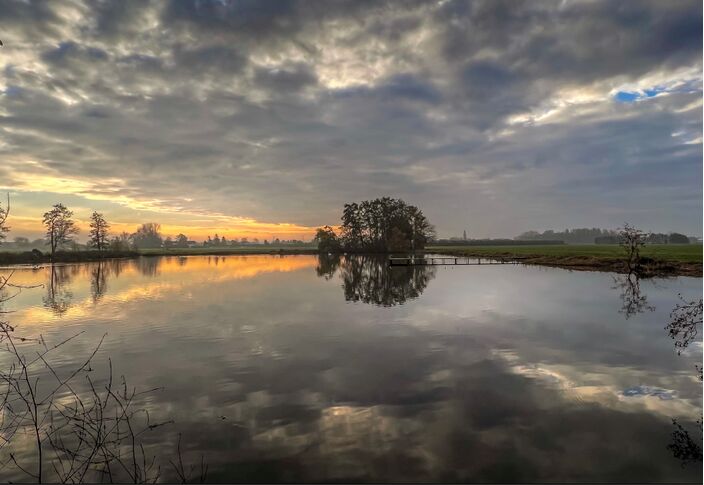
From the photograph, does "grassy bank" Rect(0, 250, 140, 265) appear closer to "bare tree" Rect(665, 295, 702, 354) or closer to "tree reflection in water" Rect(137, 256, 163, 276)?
"tree reflection in water" Rect(137, 256, 163, 276)

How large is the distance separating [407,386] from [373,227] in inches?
6097

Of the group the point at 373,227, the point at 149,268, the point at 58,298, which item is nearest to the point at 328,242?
the point at 373,227

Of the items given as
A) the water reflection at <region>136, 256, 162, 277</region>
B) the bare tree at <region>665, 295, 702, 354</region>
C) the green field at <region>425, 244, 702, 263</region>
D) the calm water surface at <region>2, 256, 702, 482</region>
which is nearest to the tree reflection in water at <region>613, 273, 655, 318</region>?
the calm water surface at <region>2, 256, 702, 482</region>

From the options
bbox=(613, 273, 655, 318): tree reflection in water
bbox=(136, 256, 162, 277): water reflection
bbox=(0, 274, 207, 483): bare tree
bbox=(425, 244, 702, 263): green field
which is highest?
bbox=(425, 244, 702, 263): green field

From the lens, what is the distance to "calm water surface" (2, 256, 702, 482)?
344 inches

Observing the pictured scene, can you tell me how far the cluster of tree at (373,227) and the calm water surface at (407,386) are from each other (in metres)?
134

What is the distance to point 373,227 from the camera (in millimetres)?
167625

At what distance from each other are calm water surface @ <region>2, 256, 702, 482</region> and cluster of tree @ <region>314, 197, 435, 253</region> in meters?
134

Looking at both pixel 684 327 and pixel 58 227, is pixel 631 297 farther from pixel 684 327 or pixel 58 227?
pixel 58 227

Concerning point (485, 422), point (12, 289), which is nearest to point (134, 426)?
point (485, 422)

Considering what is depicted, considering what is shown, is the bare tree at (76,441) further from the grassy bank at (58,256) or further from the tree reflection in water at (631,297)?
the grassy bank at (58,256)

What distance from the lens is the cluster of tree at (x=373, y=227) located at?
16450cm

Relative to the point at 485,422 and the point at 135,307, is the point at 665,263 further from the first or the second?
the point at 135,307

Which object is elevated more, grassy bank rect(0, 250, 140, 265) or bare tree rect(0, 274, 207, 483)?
grassy bank rect(0, 250, 140, 265)
